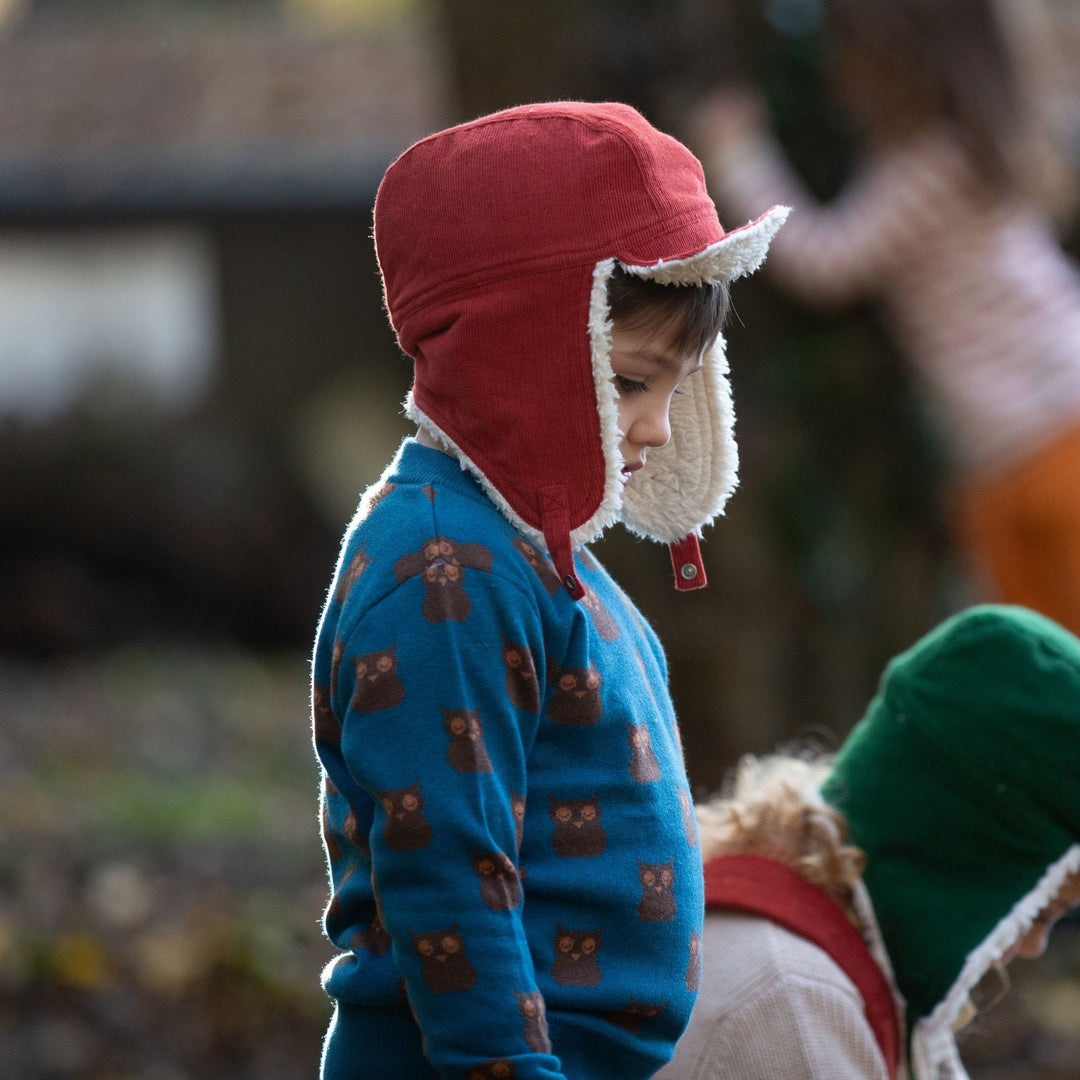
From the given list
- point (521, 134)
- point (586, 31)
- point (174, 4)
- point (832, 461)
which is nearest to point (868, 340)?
point (832, 461)

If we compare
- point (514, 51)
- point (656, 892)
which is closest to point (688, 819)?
point (656, 892)

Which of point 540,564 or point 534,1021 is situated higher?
point 540,564

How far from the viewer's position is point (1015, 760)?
1.96 m

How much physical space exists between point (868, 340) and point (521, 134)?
2.54m

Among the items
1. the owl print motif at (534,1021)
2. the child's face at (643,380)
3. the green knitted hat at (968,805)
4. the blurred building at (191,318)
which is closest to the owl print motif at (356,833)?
the owl print motif at (534,1021)

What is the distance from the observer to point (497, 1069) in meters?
1.46

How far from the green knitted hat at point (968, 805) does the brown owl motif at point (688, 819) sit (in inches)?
16.4

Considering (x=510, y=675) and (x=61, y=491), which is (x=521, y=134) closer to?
(x=510, y=675)

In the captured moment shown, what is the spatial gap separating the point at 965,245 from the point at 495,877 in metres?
2.67

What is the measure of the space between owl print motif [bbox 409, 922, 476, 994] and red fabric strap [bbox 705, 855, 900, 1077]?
0.62 meters

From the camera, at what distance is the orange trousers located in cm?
357

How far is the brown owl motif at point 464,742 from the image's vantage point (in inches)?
58.4

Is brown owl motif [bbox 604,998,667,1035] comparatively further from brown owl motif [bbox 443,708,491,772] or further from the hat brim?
the hat brim

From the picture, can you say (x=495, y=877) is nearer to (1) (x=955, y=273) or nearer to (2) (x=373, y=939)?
(2) (x=373, y=939)
